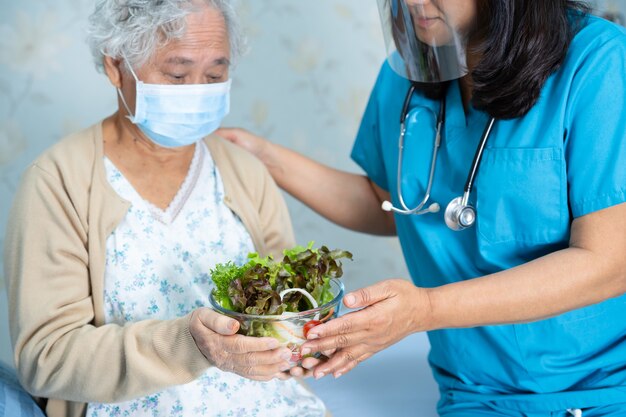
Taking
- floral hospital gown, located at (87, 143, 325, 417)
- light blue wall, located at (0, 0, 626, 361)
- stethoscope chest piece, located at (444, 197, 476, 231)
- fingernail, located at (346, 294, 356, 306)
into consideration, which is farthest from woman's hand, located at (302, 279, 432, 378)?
light blue wall, located at (0, 0, 626, 361)

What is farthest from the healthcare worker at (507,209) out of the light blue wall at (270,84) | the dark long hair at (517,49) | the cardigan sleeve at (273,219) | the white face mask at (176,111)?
the light blue wall at (270,84)

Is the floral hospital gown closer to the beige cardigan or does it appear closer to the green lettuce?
the beige cardigan

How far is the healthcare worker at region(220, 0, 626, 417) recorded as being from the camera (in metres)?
1.42

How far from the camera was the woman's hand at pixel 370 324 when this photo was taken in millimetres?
1292

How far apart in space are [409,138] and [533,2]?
15.9 inches

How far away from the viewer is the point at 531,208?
5.03 feet

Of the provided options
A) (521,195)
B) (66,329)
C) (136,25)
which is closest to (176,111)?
(136,25)

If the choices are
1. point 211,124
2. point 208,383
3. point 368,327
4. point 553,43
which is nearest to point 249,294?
point 368,327

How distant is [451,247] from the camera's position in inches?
66.0

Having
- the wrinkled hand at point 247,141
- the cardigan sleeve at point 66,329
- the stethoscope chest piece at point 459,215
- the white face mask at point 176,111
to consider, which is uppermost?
the white face mask at point 176,111

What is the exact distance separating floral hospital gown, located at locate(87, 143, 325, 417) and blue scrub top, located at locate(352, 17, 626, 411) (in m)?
0.36

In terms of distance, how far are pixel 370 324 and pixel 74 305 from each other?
1.86 feet

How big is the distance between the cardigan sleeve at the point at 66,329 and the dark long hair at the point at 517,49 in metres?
0.71

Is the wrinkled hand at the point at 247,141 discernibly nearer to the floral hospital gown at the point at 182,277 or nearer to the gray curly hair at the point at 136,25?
the floral hospital gown at the point at 182,277
